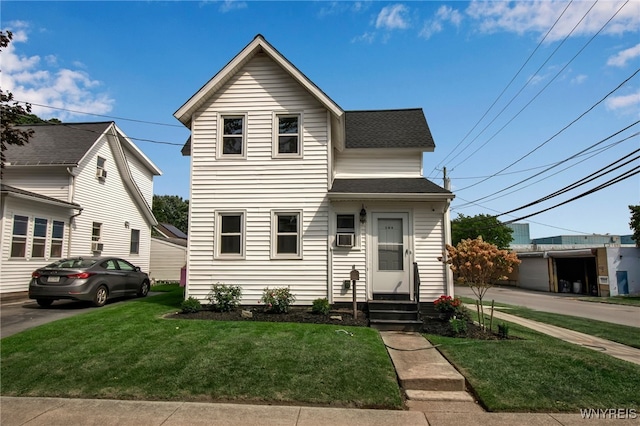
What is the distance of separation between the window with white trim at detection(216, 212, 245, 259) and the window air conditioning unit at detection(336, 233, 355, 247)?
2.62 meters

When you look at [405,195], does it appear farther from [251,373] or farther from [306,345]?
[251,373]

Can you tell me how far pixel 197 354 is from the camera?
5922 millimetres

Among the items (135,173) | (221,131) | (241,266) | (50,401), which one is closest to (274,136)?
(221,131)

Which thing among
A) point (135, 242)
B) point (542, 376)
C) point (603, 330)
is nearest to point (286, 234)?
point (542, 376)

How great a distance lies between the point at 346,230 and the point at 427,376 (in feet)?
18.0

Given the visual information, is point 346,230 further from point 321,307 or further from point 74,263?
point 74,263

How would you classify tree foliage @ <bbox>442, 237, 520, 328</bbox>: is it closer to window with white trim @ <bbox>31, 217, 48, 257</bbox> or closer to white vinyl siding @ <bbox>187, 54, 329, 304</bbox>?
white vinyl siding @ <bbox>187, 54, 329, 304</bbox>

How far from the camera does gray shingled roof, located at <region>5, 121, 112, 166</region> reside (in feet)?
48.5

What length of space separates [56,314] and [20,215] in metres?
5.36

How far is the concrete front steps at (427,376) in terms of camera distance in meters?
4.79

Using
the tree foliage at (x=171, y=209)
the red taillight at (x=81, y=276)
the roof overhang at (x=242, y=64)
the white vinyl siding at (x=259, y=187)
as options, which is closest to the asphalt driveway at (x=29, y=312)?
the red taillight at (x=81, y=276)

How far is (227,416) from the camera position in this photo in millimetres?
4172

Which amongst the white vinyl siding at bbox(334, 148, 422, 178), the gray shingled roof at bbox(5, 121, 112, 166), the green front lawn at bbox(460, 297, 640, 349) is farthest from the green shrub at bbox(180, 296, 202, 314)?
the gray shingled roof at bbox(5, 121, 112, 166)

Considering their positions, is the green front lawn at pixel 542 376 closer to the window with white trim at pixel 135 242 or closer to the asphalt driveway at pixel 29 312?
the asphalt driveway at pixel 29 312
